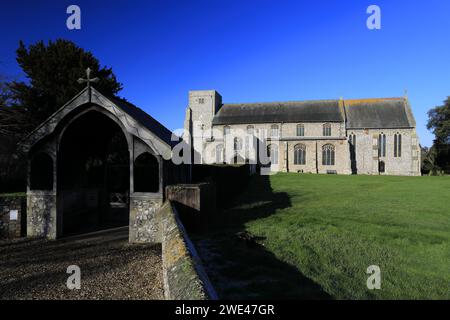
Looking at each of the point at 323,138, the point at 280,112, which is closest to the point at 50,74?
the point at 280,112

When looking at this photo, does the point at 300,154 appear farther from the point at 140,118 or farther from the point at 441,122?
the point at 140,118

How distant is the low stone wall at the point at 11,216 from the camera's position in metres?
9.37

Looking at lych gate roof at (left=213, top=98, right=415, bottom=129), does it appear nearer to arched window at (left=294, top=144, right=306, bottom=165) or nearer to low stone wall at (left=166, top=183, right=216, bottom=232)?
arched window at (left=294, top=144, right=306, bottom=165)

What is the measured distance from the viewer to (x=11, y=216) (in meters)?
9.41

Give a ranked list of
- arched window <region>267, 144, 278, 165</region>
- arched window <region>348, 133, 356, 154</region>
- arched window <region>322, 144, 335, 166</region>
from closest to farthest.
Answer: arched window <region>322, 144, 335, 166</region> < arched window <region>348, 133, 356, 154</region> < arched window <region>267, 144, 278, 165</region>

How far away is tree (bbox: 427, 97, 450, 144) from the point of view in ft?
152

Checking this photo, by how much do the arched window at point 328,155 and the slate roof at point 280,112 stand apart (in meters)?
4.28

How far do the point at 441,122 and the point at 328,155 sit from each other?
21.5 metres

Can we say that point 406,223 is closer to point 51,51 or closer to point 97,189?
point 97,189

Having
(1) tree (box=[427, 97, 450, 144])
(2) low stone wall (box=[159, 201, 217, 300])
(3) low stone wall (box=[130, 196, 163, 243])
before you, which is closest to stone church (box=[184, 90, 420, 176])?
(1) tree (box=[427, 97, 450, 144])

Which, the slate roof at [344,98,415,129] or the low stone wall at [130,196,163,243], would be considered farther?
the slate roof at [344,98,415,129]

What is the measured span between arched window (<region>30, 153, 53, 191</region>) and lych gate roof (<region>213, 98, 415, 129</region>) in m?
37.0

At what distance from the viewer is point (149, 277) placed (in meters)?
5.80

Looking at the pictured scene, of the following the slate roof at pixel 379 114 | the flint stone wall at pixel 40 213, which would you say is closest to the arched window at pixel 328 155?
the slate roof at pixel 379 114
